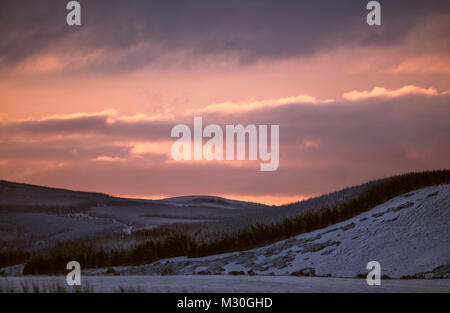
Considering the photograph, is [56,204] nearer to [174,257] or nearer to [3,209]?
[3,209]

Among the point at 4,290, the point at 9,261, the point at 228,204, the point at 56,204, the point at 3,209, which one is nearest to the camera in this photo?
the point at 4,290

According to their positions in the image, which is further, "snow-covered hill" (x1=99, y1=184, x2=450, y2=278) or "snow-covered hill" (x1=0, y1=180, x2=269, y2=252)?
"snow-covered hill" (x1=0, y1=180, x2=269, y2=252)

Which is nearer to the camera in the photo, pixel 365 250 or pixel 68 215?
pixel 365 250

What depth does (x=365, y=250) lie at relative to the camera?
21.1 metres

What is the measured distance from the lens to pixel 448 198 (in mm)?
24109

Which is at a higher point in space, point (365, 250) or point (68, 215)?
point (68, 215)

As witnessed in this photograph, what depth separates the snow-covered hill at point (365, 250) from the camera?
63.7ft

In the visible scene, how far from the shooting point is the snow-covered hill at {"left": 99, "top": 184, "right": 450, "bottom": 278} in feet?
63.7

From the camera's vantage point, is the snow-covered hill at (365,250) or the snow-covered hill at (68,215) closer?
the snow-covered hill at (365,250)
